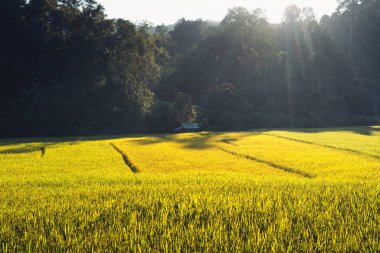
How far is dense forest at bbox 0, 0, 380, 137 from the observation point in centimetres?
3628

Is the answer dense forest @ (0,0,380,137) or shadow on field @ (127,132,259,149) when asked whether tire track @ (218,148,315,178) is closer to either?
shadow on field @ (127,132,259,149)

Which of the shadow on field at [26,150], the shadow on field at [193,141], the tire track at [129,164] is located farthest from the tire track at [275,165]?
the shadow on field at [26,150]

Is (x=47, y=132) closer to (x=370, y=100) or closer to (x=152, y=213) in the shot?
(x=152, y=213)

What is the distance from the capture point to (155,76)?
4259 centimetres

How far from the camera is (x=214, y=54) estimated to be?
176ft

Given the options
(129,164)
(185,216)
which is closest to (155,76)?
(129,164)

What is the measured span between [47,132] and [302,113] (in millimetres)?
29560

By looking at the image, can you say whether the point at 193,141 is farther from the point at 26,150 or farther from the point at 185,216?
the point at 185,216

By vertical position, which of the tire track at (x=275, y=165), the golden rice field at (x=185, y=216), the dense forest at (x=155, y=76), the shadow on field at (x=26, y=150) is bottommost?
the tire track at (x=275, y=165)

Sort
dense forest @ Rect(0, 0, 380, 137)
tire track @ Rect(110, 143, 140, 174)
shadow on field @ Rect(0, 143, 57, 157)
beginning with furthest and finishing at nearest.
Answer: dense forest @ Rect(0, 0, 380, 137), shadow on field @ Rect(0, 143, 57, 157), tire track @ Rect(110, 143, 140, 174)

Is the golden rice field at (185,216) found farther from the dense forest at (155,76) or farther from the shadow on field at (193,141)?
the dense forest at (155,76)

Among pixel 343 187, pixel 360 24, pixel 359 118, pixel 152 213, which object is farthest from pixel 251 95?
pixel 152 213

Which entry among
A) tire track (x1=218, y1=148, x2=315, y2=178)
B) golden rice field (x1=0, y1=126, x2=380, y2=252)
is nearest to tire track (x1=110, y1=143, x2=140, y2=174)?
golden rice field (x1=0, y1=126, x2=380, y2=252)

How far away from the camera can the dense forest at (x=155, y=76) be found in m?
36.3
